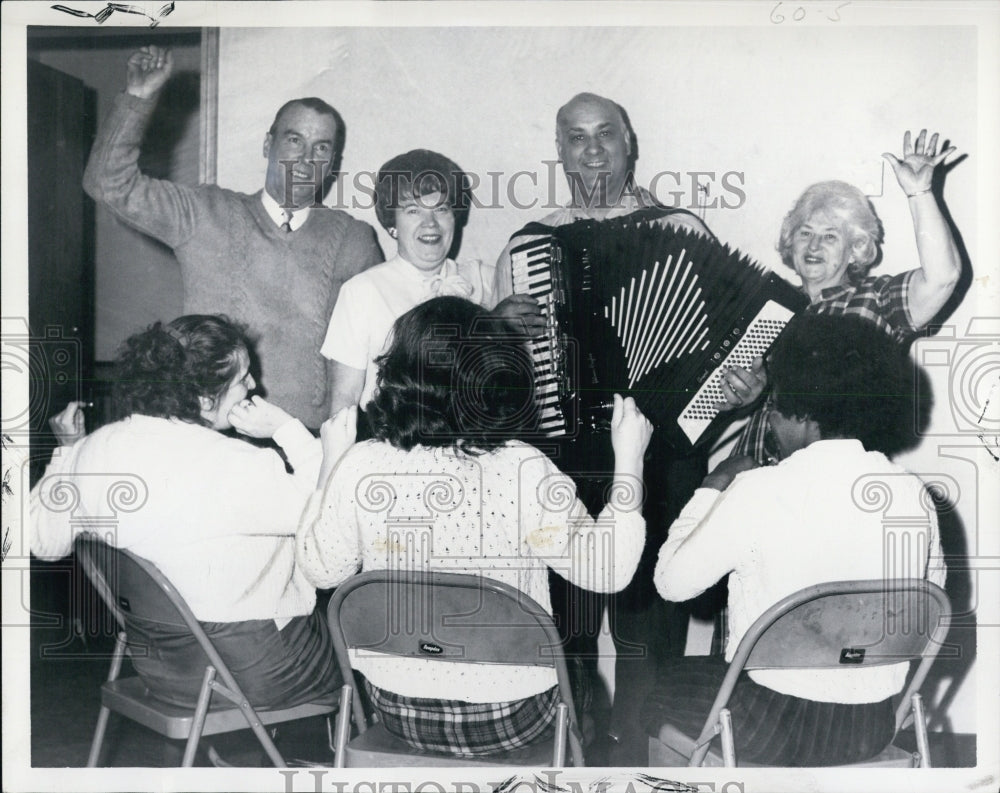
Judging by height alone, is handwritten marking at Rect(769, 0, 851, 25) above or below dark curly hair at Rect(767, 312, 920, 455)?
above

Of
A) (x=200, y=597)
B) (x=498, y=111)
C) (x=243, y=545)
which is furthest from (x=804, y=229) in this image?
(x=200, y=597)

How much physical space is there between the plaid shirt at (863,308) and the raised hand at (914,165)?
0.21m

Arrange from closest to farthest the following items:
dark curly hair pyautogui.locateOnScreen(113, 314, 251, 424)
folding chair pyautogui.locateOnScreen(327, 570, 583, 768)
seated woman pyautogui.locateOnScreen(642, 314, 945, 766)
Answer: folding chair pyautogui.locateOnScreen(327, 570, 583, 768)
seated woman pyautogui.locateOnScreen(642, 314, 945, 766)
dark curly hair pyautogui.locateOnScreen(113, 314, 251, 424)

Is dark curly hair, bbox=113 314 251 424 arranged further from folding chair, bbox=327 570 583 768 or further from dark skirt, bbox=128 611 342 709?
folding chair, bbox=327 570 583 768

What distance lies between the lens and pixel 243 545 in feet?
7.36

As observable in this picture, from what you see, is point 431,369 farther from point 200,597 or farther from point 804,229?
point 804,229

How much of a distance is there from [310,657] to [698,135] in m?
1.54

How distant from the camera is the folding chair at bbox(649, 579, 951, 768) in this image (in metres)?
1.95

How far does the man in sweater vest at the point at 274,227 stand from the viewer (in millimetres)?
2283

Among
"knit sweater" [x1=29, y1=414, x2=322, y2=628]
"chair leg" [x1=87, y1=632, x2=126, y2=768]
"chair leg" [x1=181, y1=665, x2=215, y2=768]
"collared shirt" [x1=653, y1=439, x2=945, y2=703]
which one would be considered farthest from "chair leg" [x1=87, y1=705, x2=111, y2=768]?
"collared shirt" [x1=653, y1=439, x2=945, y2=703]

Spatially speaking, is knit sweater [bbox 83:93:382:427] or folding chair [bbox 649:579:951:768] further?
knit sweater [bbox 83:93:382:427]

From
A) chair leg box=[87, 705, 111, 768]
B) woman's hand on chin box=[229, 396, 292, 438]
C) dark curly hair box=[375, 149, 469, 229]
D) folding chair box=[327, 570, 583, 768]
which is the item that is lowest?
chair leg box=[87, 705, 111, 768]

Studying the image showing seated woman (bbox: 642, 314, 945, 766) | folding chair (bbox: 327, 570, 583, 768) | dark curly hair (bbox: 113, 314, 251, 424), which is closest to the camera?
folding chair (bbox: 327, 570, 583, 768)

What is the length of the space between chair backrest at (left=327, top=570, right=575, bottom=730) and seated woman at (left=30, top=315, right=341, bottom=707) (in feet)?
0.96
